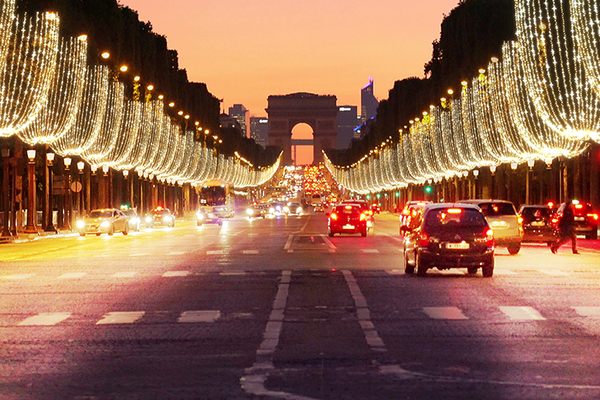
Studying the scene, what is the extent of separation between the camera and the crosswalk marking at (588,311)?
1565 centimetres

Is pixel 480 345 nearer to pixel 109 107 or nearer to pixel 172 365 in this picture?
pixel 172 365

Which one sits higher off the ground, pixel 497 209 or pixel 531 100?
pixel 531 100

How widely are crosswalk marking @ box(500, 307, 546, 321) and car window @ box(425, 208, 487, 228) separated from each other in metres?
7.26

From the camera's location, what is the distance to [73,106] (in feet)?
214

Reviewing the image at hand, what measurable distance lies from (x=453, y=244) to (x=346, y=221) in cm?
2702

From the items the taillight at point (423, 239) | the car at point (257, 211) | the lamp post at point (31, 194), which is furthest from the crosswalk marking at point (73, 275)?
the car at point (257, 211)

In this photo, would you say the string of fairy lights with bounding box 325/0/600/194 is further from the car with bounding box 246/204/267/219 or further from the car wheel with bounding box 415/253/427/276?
the car wheel with bounding box 415/253/427/276

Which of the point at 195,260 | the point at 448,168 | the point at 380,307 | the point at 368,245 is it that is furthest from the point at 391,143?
the point at 380,307

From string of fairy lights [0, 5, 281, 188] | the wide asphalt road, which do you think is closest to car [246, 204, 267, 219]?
string of fairy lights [0, 5, 281, 188]

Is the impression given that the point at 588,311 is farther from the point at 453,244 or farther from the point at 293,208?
the point at 293,208

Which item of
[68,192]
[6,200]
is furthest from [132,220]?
[6,200]

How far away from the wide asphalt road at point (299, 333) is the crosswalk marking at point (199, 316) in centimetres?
4

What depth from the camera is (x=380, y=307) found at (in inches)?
667

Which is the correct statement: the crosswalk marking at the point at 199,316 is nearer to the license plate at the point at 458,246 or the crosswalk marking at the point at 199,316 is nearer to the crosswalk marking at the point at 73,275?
the license plate at the point at 458,246
